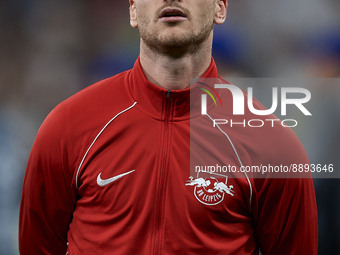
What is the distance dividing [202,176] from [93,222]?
328 millimetres

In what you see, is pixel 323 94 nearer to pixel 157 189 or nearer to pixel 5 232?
pixel 157 189

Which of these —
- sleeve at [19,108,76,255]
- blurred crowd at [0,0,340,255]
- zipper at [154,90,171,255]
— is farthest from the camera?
blurred crowd at [0,0,340,255]

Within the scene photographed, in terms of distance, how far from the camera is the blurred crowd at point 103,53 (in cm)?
203

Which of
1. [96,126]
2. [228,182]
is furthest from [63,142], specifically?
[228,182]

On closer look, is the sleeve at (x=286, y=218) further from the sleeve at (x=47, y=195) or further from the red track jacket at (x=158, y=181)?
the sleeve at (x=47, y=195)

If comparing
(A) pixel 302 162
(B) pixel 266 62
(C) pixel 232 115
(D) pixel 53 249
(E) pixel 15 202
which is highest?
(B) pixel 266 62

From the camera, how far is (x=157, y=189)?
90 cm

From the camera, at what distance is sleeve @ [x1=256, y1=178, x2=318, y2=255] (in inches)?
39.0

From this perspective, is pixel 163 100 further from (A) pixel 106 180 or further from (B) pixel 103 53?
(B) pixel 103 53


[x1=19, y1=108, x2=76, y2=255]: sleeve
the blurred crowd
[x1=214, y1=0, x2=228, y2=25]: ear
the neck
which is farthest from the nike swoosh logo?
the blurred crowd

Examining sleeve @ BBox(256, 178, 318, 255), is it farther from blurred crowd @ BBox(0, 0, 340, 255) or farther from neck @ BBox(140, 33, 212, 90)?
blurred crowd @ BBox(0, 0, 340, 255)

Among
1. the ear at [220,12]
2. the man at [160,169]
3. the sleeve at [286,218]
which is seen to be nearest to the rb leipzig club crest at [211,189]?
the man at [160,169]

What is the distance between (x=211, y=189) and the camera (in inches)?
35.9

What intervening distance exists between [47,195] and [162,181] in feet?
1.29
